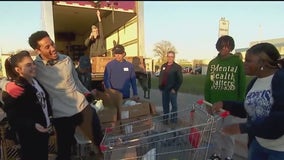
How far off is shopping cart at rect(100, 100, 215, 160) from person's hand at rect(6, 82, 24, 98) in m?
0.82

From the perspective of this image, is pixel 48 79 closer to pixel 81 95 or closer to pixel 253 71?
pixel 81 95

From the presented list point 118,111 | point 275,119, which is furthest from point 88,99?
point 275,119

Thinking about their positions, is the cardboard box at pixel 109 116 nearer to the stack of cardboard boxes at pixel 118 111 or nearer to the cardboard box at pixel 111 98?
the stack of cardboard boxes at pixel 118 111

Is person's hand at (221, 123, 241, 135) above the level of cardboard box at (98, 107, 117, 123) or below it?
above

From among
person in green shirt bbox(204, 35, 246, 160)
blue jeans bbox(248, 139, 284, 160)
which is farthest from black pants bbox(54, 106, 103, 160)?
blue jeans bbox(248, 139, 284, 160)

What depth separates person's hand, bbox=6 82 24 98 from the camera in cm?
248

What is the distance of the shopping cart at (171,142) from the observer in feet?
7.59

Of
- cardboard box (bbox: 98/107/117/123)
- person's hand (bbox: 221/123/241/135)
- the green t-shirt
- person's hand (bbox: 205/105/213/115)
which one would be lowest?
cardboard box (bbox: 98/107/117/123)

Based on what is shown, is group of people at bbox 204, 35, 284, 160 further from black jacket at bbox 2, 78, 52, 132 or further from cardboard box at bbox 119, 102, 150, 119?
cardboard box at bbox 119, 102, 150, 119

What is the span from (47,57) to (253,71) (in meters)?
1.97

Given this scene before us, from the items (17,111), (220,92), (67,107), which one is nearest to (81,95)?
(67,107)

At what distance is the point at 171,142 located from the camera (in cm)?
262

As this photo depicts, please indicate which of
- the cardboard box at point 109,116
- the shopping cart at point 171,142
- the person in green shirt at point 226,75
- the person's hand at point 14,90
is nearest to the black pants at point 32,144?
the person's hand at point 14,90

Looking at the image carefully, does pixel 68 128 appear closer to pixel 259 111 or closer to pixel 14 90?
pixel 14 90
